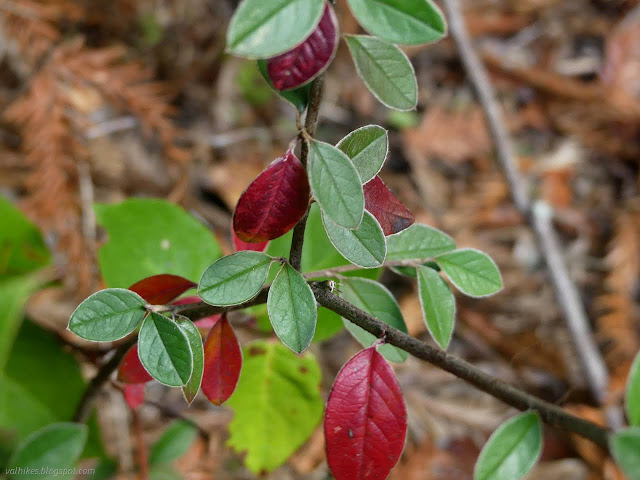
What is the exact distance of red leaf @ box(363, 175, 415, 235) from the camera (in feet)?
1.72

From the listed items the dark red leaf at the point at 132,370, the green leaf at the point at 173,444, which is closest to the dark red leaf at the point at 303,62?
the dark red leaf at the point at 132,370

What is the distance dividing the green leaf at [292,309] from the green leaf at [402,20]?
0.77ft

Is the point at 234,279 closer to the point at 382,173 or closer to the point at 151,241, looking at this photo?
the point at 151,241

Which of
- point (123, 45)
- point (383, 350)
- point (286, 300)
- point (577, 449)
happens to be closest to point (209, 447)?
point (383, 350)

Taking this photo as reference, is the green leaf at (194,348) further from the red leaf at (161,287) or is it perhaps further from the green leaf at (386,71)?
the green leaf at (386,71)

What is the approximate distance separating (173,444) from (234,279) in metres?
0.66

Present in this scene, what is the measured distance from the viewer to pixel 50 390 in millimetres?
1078

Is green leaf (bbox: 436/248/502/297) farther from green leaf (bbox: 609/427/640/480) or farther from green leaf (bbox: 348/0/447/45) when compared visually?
green leaf (bbox: 348/0/447/45)

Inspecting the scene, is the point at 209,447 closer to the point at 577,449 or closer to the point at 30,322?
the point at 30,322

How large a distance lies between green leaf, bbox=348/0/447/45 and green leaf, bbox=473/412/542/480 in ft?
1.52

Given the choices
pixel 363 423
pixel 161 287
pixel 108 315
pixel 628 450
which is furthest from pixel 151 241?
pixel 628 450

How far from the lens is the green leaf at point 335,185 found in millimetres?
446

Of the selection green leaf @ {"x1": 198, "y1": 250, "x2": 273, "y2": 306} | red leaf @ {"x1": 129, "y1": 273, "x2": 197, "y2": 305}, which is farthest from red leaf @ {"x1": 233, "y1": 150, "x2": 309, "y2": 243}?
red leaf @ {"x1": 129, "y1": 273, "x2": 197, "y2": 305}

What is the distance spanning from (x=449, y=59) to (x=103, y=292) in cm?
232
